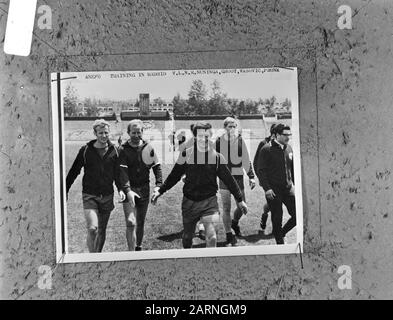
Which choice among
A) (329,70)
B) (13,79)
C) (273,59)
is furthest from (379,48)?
(13,79)

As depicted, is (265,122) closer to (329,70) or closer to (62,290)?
(329,70)

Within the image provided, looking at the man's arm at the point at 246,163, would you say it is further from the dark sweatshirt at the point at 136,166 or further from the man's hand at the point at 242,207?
the dark sweatshirt at the point at 136,166

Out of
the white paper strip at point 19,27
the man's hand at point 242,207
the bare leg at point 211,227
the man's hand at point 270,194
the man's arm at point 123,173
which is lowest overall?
the bare leg at point 211,227

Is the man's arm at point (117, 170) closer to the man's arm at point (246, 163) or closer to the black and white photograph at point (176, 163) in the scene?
the black and white photograph at point (176, 163)

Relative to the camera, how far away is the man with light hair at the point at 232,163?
35.7 inches

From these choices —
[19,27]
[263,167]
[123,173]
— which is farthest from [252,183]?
[19,27]

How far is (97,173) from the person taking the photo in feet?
2.94

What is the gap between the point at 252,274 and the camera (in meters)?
0.91

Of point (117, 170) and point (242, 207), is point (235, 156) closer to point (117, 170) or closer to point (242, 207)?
point (242, 207)

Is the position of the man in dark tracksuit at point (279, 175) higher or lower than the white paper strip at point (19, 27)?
lower

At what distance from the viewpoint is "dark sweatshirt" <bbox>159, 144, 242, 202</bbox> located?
0.90 m

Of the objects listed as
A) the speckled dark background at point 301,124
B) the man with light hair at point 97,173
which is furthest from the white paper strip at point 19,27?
the man with light hair at point 97,173

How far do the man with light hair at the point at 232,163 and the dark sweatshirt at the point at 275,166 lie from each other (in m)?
0.03

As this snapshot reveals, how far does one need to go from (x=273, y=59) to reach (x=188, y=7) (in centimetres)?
20
